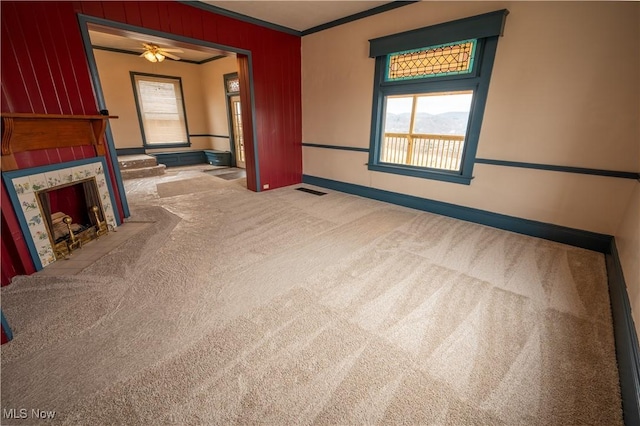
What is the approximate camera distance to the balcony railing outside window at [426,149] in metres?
4.96

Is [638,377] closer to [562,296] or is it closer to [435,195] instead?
[562,296]

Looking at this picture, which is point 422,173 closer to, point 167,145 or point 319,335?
point 319,335

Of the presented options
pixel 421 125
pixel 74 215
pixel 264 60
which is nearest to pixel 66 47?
pixel 74 215

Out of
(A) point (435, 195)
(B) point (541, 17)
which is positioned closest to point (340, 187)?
(A) point (435, 195)

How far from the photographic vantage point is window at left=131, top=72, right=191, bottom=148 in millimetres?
6875

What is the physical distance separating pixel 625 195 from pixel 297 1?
441cm

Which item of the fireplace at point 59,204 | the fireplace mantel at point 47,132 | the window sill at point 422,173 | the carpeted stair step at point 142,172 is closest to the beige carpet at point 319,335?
the fireplace at point 59,204

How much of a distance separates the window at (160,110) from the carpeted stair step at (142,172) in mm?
1309

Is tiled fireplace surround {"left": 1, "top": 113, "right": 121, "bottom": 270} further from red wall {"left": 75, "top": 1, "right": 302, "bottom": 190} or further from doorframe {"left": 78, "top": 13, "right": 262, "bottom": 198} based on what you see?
red wall {"left": 75, "top": 1, "right": 302, "bottom": 190}

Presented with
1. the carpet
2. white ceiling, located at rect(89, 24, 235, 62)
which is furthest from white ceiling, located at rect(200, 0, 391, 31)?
the carpet

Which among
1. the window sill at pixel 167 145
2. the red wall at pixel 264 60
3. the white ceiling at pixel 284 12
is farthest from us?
the window sill at pixel 167 145

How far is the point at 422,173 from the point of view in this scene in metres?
3.84

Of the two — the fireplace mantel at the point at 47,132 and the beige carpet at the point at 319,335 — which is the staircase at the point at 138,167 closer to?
the fireplace mantel at the point at 47,132

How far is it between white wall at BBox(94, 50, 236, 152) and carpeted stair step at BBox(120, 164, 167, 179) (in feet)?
4.08
